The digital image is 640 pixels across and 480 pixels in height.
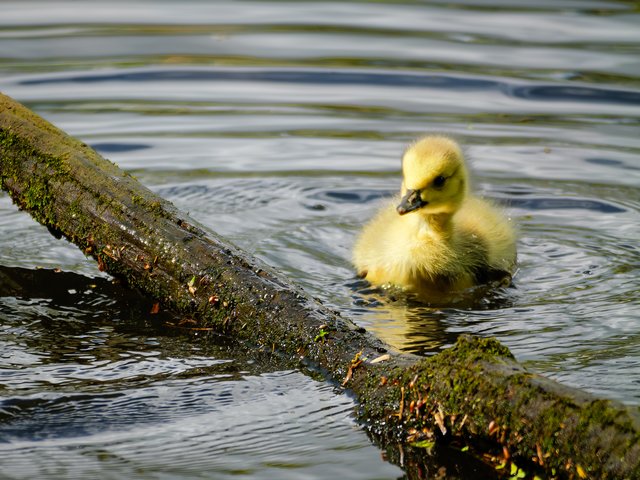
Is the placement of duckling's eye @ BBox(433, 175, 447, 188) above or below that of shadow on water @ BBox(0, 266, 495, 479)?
above

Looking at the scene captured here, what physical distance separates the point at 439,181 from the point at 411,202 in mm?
202

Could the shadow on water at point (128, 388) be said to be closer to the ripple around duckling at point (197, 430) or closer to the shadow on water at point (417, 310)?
the ripple around duckling at point (197, 430)

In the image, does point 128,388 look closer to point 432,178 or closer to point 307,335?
point 307,335

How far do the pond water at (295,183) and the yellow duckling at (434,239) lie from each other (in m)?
0.19

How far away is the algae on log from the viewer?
324 centimetres

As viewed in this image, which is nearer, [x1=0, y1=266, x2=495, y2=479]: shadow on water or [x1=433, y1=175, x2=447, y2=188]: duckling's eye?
[x1=0, y1=266, x2=495, y2=479]: shadow on water

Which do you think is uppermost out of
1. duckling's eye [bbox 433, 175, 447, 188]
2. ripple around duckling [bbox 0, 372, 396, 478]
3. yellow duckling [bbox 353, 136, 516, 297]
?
duckling's eye [bbox 433, 175, 447, 188]

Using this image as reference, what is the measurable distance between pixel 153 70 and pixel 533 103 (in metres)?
3.38

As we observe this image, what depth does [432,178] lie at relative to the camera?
5.69 metres

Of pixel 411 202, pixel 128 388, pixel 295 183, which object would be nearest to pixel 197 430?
pixel 128 388

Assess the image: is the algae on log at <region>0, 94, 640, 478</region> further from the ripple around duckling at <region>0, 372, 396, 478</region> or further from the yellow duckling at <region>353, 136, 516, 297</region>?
the yellow duckling at <region>353, 136, 516, 297</region>

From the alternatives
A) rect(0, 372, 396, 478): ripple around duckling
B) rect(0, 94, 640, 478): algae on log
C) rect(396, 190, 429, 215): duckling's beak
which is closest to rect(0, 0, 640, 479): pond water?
rect(0, 372, 396, 478): ripple around duckling

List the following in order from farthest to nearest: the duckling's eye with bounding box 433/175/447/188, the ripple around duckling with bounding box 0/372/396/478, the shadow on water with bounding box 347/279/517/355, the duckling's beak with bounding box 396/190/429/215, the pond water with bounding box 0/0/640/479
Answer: the duckling's eye with bounding box 433/175/447/188
the duckling's beak with bounding box 396/190/429/215
the shadow on water with bounding box 347/279/517/355
the pond water with bounding box 0/0/640/479
the ripple around duckling with bounding box 0/372/396/478

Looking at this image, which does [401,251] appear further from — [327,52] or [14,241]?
[327,52]
